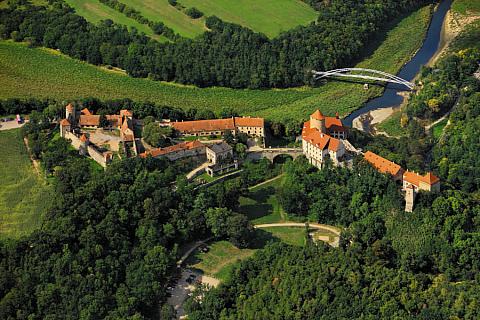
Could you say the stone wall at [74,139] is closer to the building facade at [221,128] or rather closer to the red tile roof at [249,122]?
the building facade at [221,128]

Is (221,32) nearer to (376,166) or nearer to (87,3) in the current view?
(87,3)

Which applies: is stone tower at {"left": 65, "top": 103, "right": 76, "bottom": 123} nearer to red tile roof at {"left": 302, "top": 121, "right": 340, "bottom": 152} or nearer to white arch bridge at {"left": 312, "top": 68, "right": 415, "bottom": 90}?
red tile roof at {"left": 302, "top": 121, "right": 340, "bottom": 152}

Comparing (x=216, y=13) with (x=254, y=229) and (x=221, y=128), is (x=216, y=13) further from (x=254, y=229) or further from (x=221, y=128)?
(x=254, y=229)

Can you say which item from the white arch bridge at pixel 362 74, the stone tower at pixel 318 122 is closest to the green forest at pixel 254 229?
the stone tower at pixel 318 122

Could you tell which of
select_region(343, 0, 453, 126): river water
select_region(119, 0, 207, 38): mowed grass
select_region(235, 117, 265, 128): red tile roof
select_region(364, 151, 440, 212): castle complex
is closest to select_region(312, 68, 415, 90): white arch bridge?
select_region(343, 0, 453, 126): river water

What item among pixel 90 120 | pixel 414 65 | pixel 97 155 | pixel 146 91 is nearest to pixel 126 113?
pixel 90 120

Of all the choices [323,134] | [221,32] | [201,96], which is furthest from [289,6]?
[323,134]
